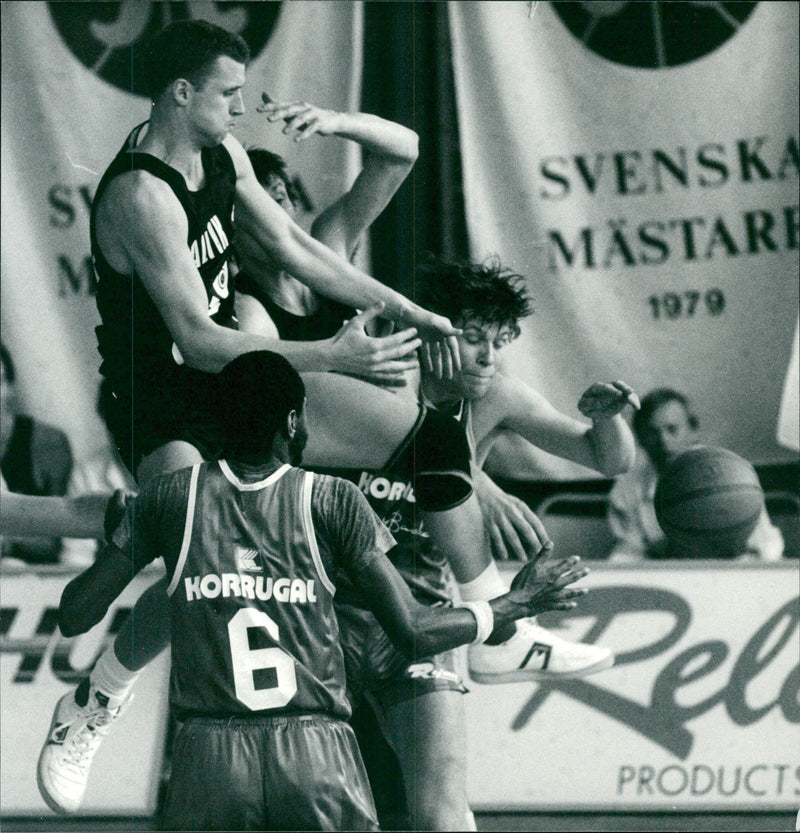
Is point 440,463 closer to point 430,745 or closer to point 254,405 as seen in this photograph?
point 430,745

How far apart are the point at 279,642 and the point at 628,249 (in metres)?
2.42

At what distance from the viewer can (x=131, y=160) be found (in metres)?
3.72

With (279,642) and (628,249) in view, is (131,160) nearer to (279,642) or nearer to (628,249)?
(279,642)

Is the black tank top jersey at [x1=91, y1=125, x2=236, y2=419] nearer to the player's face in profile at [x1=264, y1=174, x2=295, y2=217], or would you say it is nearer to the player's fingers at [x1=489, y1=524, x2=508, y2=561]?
the player's face in profile at [x1=264, y1=174, x2=295, y2=217]

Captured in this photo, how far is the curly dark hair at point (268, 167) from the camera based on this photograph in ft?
13.9

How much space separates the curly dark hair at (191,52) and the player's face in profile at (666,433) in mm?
1827

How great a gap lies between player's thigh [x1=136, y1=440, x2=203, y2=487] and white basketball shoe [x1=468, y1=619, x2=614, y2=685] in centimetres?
103

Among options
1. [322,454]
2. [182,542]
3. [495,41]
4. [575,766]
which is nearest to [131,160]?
[322,454]

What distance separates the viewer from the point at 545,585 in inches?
120

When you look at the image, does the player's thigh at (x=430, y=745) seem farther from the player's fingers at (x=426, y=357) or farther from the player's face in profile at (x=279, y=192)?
the player's face in profile at (x=279, y=192)

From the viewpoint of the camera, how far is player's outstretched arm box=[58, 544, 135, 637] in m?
2.91

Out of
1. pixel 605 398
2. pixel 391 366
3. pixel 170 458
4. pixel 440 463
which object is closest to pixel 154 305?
pixel 170 458

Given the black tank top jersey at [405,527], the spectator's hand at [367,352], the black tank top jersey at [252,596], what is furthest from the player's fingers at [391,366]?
the black tank top jersey at [252,596]

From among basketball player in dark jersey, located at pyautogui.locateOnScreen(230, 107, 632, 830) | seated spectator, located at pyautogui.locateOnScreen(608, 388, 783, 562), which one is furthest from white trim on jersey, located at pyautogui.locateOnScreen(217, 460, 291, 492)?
seated spectator, located at pyautogui.locateOnScreen(608, 388, 783, 562)
